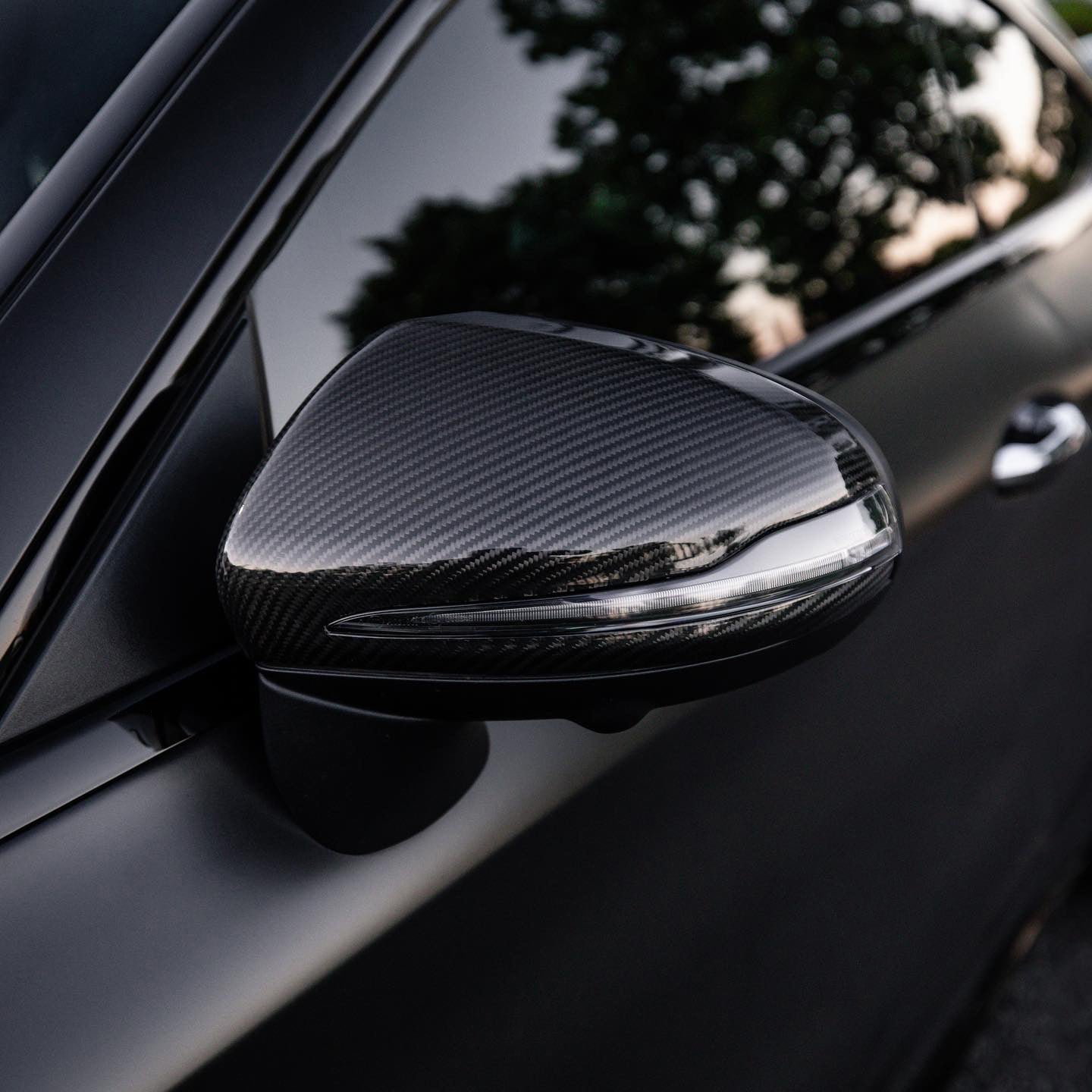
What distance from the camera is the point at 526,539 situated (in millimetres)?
678

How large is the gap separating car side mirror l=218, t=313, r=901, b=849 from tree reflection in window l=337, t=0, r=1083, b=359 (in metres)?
0.26

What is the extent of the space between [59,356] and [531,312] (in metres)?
0.46

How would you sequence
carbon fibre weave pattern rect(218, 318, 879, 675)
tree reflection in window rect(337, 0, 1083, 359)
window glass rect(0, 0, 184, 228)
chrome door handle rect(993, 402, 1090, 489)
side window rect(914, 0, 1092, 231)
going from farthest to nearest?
side window rect(914, 0, 1092, 231), chrome door handle rect(993, 402, 1090, 489), tree reflection in window rect(337, 0, 1083, 359), window glass rect(0, 0, 184, 228), carbon fibre weave pattern rect(218, 318, 879, 675)

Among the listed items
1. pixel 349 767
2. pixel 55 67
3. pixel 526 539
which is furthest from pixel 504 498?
pixel 55 67

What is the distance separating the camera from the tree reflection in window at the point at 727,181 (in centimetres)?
109

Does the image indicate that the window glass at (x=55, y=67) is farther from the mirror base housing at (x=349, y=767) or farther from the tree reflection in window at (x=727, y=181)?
the mirror base housing at (x=349, y=767)

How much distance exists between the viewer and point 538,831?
2.87 ft

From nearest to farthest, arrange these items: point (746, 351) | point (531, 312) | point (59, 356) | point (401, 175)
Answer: point (59, 356) < point (401, 175) < point (531, 312) < point (746, 351)

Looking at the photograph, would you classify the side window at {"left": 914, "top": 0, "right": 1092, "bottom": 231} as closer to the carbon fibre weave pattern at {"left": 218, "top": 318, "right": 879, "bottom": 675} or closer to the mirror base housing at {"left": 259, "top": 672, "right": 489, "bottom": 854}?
the carbon fibre weave pattern at {"left": 218, "top": 318, "right": 879, "bottom": 675}

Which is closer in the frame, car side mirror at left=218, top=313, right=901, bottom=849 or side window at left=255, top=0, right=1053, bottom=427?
car side mirror at left=218, top=313, right=901, bottom=849

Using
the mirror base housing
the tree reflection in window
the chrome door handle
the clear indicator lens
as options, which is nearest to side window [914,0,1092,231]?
the tree reflection in window

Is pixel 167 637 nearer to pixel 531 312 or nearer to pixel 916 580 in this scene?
pixel 531 312

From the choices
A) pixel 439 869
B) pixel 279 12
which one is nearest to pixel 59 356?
pixel 279 12

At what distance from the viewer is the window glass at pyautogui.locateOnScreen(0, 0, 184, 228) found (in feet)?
2.90
